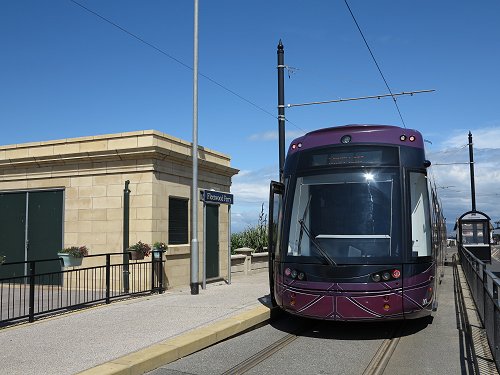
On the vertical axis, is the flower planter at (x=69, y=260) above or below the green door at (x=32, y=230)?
below

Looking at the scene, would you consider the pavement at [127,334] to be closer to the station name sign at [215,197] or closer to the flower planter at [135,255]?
the flower planter at [135,255]

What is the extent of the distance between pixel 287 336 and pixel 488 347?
3116mm

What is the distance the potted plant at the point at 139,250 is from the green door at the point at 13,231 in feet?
13.8

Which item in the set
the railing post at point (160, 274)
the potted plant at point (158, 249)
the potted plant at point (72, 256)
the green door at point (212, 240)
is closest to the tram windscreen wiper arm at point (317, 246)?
the railing post at point (160, 274)

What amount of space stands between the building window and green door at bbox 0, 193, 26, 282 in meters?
4.45

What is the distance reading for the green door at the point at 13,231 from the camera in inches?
605

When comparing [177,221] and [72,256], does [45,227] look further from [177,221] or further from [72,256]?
[177,221]

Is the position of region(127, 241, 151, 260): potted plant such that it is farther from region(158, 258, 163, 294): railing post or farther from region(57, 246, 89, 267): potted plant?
region(57, 246, 89, 267): potted plant

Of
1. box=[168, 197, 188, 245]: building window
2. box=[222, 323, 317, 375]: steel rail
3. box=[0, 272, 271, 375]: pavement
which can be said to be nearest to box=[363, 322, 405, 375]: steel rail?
box=[222, 323, 317, 375]: steel rail

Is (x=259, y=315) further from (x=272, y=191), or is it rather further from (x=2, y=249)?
(x=2, y=249)

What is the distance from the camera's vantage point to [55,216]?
50.1 feet

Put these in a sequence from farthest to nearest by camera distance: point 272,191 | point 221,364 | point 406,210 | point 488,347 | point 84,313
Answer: point 84,313, point 272,191, point 406,210, point 488,347, point 221,364

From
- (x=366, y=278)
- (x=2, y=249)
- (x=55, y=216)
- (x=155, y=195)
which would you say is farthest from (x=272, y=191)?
(x=2, y=249)

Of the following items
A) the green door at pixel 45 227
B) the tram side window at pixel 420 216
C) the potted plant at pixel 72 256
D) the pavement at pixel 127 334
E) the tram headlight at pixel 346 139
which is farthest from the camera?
the green door at pixel 45 227
